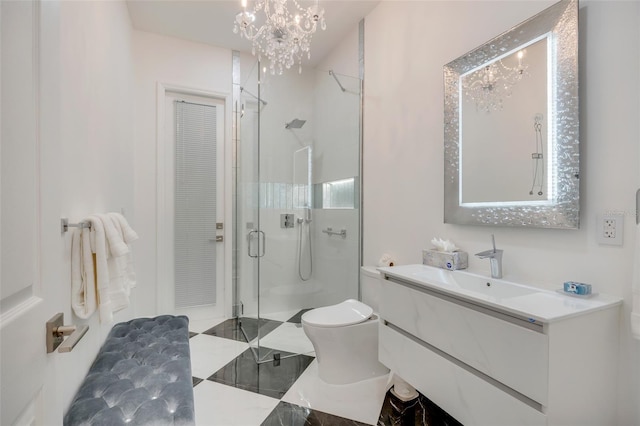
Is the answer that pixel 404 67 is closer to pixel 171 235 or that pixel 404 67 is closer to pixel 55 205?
pixel 55 205

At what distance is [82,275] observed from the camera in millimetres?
1353

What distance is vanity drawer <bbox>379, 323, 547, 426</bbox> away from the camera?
1.12 meters

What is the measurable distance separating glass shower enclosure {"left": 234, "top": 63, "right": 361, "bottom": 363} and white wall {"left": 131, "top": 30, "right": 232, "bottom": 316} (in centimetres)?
85

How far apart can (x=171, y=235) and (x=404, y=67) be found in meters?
2.70

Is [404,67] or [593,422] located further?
[404,67]

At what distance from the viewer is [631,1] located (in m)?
1.17

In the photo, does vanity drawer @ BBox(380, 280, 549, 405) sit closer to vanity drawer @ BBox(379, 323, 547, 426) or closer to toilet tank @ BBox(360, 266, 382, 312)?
vanity drawer @ BBox(379, 323, 547, 426)

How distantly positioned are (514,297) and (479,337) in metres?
0.24

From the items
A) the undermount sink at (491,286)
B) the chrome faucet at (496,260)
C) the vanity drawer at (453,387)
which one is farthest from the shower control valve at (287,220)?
the chrome faucet at (496,260)

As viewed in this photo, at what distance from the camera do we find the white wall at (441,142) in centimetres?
119

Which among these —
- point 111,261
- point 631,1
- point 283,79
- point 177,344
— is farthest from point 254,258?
point 631,1

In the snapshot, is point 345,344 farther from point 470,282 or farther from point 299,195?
point 299,195

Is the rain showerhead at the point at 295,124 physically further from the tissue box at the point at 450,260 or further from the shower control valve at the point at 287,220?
the tissue box at the point at 450,260

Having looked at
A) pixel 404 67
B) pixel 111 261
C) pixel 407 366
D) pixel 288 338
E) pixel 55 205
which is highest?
pixel 404 67
